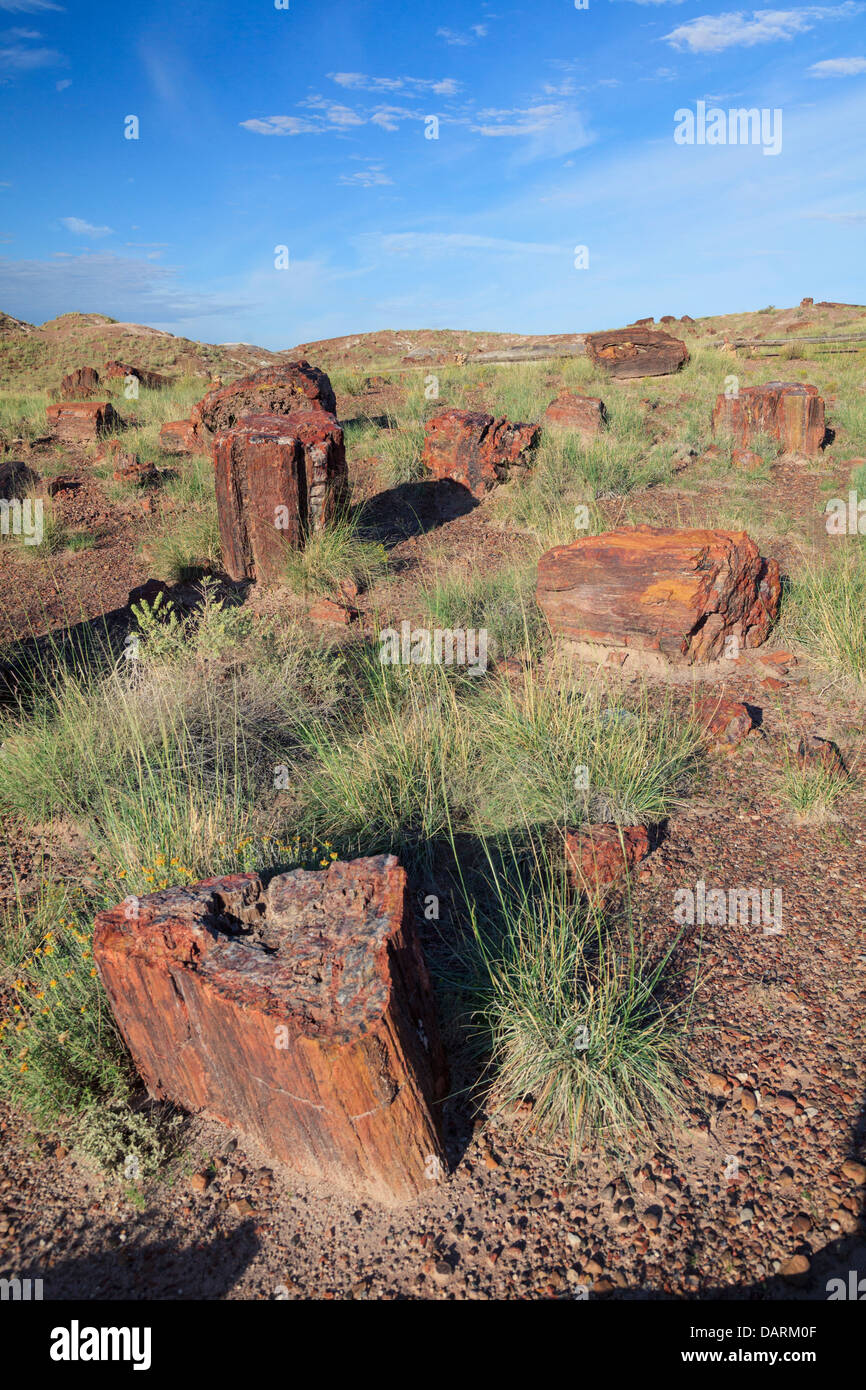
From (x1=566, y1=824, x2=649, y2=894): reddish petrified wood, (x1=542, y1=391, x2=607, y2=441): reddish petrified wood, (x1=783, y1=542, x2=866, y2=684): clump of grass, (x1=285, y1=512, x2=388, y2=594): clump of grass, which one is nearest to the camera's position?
(x1=566, y1=824, x2=649, y2=894): reddish petrified wood

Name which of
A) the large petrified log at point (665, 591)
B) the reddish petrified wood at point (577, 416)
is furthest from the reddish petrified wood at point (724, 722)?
the reddish petrified wood at point (577, 416)

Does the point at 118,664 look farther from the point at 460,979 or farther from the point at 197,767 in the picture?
the point at 460,979

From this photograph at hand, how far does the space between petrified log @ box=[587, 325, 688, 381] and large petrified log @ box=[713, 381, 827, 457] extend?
5.94 meters

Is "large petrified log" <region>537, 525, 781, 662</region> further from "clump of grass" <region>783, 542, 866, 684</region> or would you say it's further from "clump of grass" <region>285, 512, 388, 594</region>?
"clump of grass" <region>285, 512, 388, 594</region>

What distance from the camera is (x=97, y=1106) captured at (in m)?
2.32

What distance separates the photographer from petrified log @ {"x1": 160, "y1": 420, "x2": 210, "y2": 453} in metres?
10.7

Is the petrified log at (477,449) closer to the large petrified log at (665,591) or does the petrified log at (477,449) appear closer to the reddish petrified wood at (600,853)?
the large petrified log at (665,591)

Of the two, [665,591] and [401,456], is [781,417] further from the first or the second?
[665,591]

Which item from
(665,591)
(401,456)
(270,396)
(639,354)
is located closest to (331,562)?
(665,591)

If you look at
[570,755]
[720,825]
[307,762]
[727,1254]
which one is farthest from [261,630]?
[727,1254]

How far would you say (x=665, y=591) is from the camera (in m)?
4.95

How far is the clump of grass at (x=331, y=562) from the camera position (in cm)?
682

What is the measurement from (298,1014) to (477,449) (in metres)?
8.30

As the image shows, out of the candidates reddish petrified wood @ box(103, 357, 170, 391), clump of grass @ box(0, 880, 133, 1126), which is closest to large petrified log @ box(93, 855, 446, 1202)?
clump of grass @ box(0, 880, 133, 1126)
